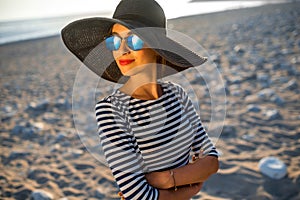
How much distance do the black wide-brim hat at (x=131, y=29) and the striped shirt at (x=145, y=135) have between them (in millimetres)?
216

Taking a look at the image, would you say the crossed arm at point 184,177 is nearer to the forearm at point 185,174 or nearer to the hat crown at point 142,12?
the forearm at point 185,174

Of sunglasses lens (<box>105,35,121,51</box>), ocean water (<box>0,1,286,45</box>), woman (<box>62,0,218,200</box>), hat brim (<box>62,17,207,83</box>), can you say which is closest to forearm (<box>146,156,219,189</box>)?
woman (<box>62,0,218,200</box>)

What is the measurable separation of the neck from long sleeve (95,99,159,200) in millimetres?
165

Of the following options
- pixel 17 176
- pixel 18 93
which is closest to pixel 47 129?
pixel 17 176

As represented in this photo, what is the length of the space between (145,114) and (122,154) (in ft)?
0.85

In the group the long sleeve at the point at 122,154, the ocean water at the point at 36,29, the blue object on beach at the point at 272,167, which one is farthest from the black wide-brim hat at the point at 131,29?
the ocean water at the point at 36,29

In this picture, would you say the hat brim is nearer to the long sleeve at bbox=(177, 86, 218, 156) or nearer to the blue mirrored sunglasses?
the blue mirrored sunglasses

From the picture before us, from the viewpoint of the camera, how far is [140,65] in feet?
4.41

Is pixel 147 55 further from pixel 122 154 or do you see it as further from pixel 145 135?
pixel 122 154

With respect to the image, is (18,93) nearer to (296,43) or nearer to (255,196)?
(255,196)

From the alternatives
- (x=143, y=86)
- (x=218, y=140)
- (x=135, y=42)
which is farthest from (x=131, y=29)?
(x=218, y=140)

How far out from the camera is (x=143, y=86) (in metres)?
1.42

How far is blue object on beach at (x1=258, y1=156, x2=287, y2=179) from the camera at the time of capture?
2.96 meters

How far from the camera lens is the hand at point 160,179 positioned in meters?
1.29
